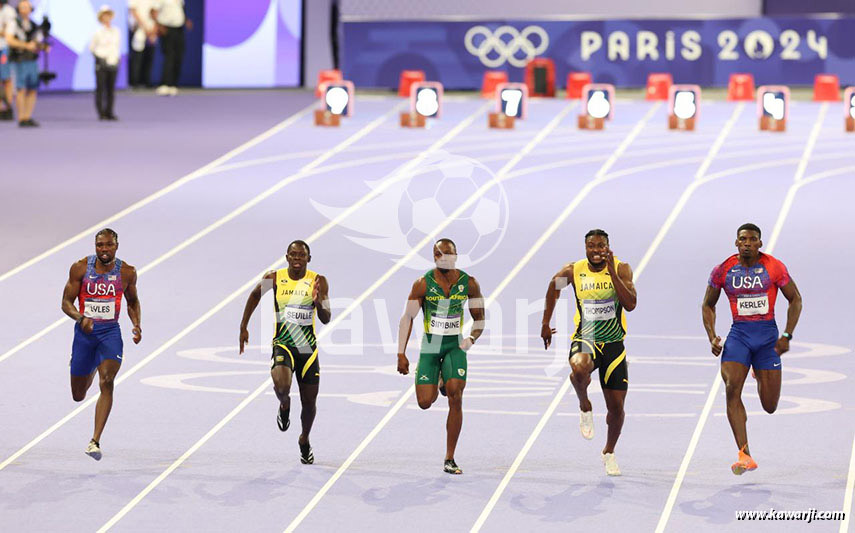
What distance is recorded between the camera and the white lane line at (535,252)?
1092 centimetres

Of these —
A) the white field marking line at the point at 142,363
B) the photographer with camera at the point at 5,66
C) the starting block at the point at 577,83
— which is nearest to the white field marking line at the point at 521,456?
the white field marking line at the point at 142,363

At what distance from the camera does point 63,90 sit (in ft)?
96.7

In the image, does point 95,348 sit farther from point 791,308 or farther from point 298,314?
point 791,308

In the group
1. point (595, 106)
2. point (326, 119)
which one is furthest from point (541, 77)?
point (326, 119)

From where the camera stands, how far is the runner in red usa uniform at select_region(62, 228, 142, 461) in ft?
37.5

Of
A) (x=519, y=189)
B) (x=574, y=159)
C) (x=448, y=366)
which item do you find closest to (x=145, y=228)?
(x=519, y=189)

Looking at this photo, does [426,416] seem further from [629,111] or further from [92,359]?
[629,111]

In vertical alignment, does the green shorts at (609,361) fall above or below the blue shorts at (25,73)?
below

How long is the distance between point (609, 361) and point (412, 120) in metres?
14.3

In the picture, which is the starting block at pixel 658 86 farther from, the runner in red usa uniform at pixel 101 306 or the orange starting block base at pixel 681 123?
the runner in red usa uniform at pixel 101 306

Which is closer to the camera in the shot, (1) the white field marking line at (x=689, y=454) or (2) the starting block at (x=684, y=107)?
(1) the white field marking line at (x=689, y=454)

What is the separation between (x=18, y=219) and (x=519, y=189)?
6028 millimetres

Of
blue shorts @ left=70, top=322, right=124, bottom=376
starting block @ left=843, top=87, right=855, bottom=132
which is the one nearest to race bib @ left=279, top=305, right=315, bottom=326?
blue shorts @ left=70, top=322, right=124, bottom=376

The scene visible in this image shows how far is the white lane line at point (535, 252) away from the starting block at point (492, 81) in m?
2.49
